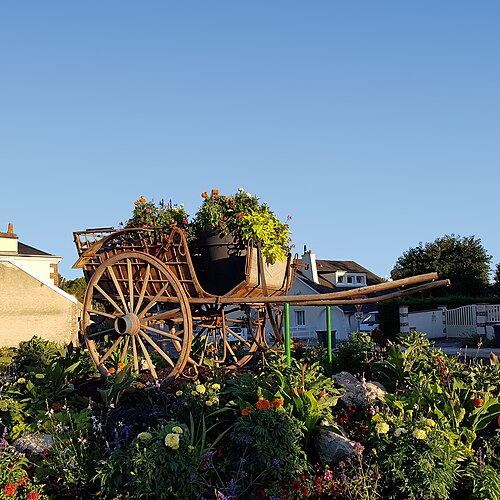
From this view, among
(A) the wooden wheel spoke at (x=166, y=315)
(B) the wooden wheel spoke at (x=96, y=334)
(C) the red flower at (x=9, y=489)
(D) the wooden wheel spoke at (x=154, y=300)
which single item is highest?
(D) the wooden wheel spoke at (x=154, y=300)

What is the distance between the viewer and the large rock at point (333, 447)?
5539 mm

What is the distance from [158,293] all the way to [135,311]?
442 mm

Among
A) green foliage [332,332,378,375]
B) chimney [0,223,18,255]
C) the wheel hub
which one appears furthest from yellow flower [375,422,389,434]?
chimney [0,223,18,255]

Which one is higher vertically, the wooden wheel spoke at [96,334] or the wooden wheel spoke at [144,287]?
the wooden wheel spoke at [144,287]

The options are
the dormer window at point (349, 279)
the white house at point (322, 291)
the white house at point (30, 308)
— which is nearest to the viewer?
the white house at point (30, 308)

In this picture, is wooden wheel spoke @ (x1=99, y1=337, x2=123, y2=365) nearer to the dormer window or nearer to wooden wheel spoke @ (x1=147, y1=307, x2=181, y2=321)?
wooden wheel spoke @ (x1=147, y1=307, x2=181, y2=321)

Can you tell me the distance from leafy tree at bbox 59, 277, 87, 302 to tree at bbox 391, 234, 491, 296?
22.3 meters

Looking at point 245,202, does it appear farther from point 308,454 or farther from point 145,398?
point 308,454

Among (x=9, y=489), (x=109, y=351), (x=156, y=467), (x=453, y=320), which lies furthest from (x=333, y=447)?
(x=453, y=320)

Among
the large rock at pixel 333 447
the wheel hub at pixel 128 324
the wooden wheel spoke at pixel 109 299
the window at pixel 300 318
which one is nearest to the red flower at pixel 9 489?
the large rock at pixel 333 447

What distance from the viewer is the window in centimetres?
4525

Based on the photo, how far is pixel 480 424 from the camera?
5.96 m

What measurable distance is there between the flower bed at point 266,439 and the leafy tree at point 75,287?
134ft

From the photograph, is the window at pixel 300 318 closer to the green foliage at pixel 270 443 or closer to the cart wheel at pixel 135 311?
the cart wheel at pixel 135 311
